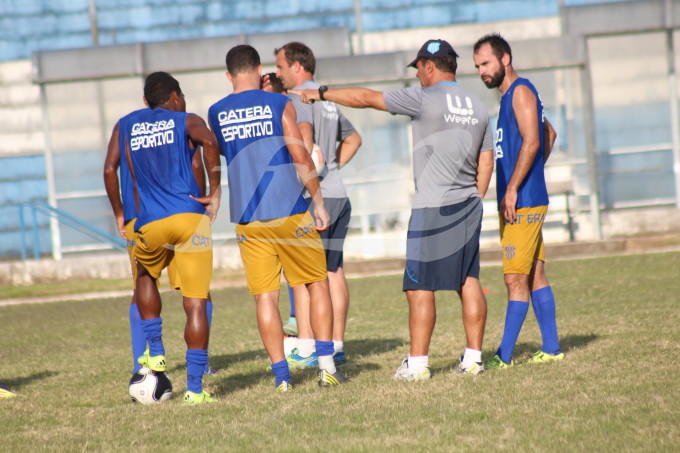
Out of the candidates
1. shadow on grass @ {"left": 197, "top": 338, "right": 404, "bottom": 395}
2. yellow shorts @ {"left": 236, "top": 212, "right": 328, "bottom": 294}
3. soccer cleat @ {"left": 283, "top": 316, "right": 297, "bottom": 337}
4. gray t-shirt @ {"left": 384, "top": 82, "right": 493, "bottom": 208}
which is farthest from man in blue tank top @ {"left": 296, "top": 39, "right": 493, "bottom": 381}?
soccer cleat @ {"left": 283, "top": 316, "right": 297, "bottom": 337}

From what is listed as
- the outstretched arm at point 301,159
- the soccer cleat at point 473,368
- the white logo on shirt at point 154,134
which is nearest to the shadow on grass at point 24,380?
the white logo on shirt at point 154,134

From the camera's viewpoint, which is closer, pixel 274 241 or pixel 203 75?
pixel 274 241

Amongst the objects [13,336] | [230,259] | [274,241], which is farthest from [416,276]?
[230,259]

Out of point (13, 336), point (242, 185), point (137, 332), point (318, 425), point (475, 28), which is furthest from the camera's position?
point (475, 28)

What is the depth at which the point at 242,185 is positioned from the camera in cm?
597

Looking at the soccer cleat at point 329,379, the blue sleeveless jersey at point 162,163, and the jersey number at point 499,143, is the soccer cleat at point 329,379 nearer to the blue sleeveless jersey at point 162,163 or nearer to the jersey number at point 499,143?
the blue sleeveless jersey at point 162,163

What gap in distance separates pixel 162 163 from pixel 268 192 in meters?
0.71

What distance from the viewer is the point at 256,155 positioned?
592cm

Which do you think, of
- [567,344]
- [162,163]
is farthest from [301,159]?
[567,344]

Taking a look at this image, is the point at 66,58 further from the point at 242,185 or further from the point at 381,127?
the point at 242,185

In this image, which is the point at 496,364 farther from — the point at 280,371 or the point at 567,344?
the point at 280,371

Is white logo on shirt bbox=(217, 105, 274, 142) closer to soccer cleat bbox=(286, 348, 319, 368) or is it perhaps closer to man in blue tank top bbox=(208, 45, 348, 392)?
man in blue tank top bbox=(208, 45, 348, 392)

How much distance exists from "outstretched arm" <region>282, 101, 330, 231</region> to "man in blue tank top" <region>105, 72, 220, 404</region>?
49cm

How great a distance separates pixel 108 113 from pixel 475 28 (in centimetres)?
1036
